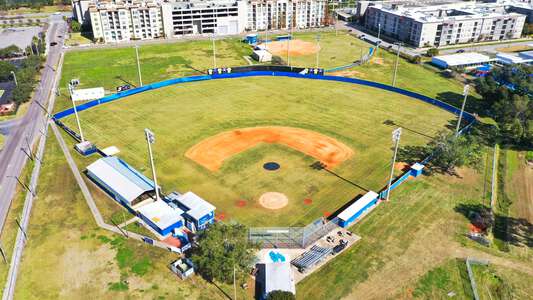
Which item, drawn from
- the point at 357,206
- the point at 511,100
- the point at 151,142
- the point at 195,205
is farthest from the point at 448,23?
the point at 151,142

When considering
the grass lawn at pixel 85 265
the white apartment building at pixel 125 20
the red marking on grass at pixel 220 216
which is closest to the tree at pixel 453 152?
the red marking on grass at pixel 220 216

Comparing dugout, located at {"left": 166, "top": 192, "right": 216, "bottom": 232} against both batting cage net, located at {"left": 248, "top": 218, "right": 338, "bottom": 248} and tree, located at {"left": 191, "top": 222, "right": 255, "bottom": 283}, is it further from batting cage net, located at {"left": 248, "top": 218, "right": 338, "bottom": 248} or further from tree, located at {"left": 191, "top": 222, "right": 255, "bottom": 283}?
tree, located at {"left": 191, "top": 222, "right": 255, "bottom": 283}

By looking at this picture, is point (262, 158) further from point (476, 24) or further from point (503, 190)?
point (476, 24)

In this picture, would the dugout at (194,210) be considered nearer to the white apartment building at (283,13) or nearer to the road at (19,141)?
the road at (19,141)

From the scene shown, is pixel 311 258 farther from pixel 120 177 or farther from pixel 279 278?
pixel 120 177

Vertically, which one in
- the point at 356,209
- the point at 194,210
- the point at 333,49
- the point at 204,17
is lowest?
the point at 356,209

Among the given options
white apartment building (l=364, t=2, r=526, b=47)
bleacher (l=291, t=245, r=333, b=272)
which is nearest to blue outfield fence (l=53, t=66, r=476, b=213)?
bleacher (l=291, t=245, r=333, b=272)

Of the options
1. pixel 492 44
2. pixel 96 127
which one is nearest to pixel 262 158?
pixel 96 127
